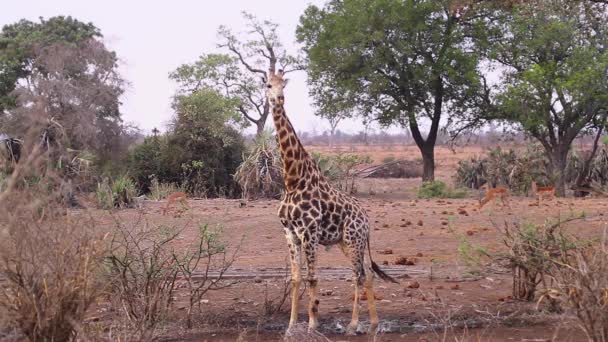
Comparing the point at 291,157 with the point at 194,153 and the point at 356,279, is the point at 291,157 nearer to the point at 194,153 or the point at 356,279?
the point at 356,279

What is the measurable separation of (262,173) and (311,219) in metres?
15.0

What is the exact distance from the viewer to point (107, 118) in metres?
36.0

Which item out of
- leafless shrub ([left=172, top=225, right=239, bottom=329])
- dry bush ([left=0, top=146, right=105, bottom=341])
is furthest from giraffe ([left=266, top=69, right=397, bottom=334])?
dry bush ([left=0, top=146, right=105, bottom=341])

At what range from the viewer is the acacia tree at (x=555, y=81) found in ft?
82.0

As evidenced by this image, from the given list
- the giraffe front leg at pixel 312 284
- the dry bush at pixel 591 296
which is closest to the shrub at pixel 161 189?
the giraffe front leg at pixel 312 284

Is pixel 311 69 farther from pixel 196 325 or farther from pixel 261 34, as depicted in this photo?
pixel 196 325

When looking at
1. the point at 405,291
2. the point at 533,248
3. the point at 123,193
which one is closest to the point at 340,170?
the point at 123,193

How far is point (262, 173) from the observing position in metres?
23.0

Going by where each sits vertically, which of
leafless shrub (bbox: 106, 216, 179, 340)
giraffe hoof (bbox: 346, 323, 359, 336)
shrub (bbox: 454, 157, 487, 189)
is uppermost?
shrub (bbox: 454, 157, 487, 189)

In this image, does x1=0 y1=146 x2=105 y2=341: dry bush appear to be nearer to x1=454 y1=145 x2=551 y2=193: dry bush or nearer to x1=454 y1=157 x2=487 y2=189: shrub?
x1=454 y1=145 x2=551 y2=193: dry bush

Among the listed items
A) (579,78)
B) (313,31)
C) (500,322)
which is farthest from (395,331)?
(313,31)

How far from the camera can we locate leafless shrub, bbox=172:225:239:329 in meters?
8.00

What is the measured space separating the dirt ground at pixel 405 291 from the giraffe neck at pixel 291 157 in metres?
1.28

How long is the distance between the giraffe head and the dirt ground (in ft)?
6.24
